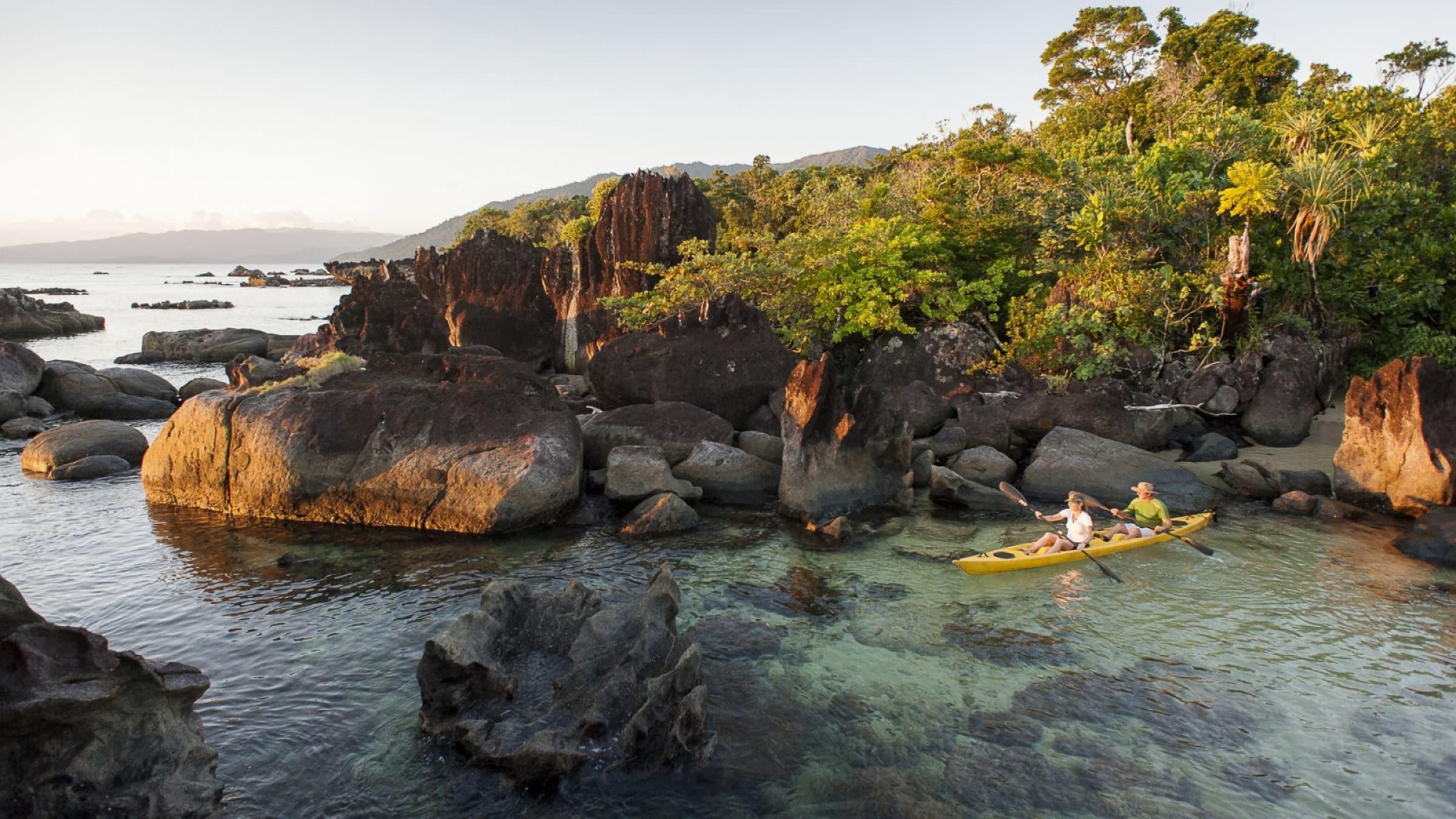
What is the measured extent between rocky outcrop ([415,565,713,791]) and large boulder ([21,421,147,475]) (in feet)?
55.4

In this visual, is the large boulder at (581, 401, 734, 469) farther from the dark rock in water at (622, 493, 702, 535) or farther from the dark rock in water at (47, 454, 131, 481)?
the dark rock in water at (47, 454, 131, 481)

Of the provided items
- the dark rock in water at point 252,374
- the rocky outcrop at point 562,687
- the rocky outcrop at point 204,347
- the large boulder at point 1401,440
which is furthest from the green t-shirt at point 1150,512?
the rocky outcrop at point 204,347

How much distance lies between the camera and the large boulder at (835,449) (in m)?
18.3

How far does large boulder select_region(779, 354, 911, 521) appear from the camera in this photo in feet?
60.0

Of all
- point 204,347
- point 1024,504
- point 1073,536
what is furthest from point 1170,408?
point 204,347

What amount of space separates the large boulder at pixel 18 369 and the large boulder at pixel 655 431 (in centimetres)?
2264

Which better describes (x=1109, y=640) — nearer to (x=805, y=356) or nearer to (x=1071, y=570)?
(x=1071, y=570)

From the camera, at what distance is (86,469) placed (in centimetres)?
2095

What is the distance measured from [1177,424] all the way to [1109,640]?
14.3 meters

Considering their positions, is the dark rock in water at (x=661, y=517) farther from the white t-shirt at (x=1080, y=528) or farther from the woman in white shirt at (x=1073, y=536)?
the white t-shirt at (x=1080, y=528)

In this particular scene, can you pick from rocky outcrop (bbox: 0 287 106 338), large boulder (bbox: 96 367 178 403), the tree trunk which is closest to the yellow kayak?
the tree trunk

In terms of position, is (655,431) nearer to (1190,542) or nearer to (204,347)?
(1190,542)

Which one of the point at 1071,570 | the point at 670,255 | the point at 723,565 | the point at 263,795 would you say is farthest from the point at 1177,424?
the point at 263,795

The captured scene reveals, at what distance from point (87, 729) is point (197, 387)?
1116 inches
